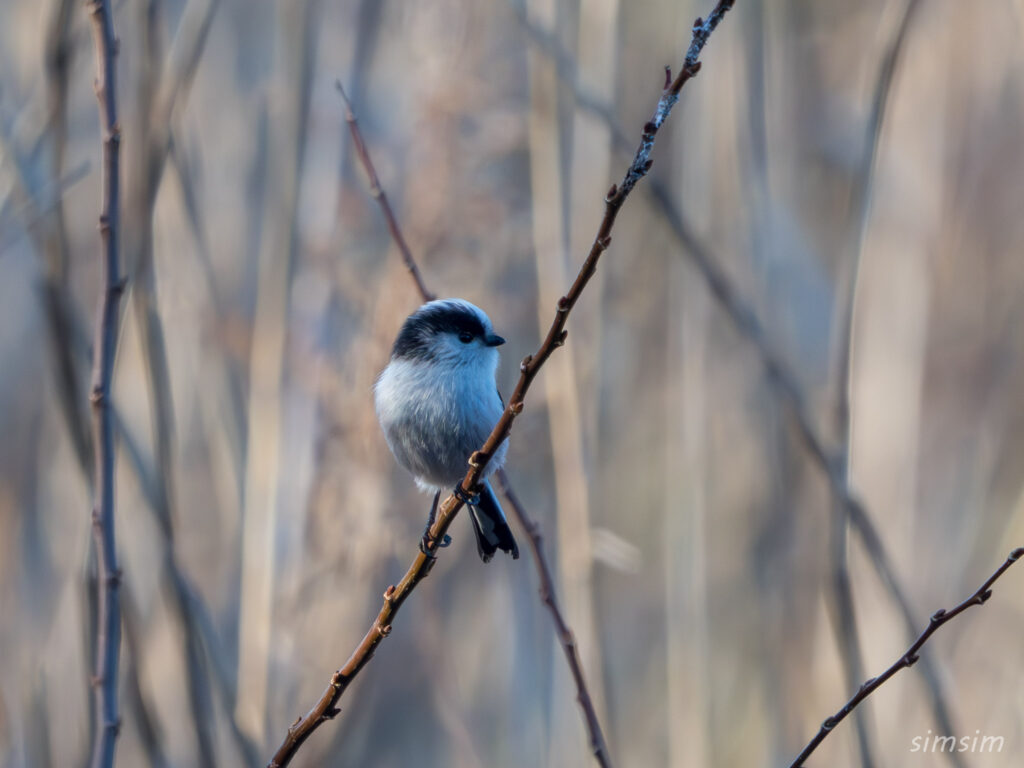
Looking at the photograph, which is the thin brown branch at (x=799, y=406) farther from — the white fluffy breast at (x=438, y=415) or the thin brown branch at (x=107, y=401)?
the thin brown branch at (x=107, y=401)

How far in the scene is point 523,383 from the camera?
36.9 inches

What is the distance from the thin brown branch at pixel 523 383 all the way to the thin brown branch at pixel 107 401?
0.19 meters

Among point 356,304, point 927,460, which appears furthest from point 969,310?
point 356,304

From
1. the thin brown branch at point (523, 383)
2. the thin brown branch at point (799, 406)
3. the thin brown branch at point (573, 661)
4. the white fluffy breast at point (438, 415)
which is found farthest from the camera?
the white fluffy breast at point (438, 415)

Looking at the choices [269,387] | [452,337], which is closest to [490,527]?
[452,337]

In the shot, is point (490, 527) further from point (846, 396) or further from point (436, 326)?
point (846, 396)

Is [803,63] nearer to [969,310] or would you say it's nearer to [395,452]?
[969,310]

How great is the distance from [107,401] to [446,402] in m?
0.80

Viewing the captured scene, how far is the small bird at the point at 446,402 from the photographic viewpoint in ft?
5.52

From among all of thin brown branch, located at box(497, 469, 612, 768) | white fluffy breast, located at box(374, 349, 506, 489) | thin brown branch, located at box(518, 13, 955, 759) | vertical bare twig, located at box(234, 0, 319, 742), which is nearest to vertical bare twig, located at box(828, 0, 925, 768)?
thin brown branch, located at box(518, 13, 955, 759)

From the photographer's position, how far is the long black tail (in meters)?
1.73

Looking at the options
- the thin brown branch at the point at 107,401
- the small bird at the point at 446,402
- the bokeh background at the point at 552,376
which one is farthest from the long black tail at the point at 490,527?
the thin brown branch at the point at 107,401

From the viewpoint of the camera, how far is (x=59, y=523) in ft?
7.11

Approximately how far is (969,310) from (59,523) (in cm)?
239
